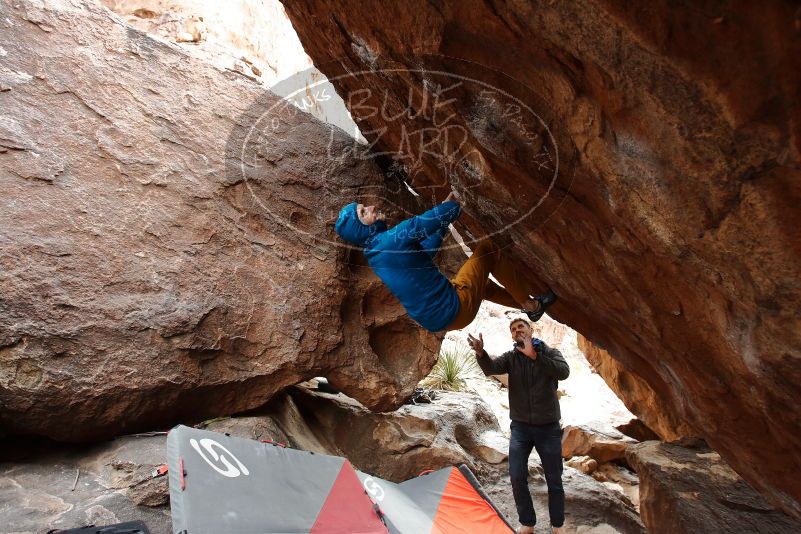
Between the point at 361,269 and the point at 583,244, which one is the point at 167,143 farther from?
the point at 583,244

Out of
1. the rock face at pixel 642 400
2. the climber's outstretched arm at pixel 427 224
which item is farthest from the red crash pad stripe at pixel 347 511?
the rock face at pixel 642 400

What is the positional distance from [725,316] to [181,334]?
374 centimetres

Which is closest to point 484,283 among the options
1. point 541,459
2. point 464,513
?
point 541,459

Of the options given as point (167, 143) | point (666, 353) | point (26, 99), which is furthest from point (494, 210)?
point (26, 99)

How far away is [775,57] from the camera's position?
1.78 meters

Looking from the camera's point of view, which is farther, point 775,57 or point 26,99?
point 26,99

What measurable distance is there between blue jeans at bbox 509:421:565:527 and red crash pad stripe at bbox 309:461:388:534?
169cm

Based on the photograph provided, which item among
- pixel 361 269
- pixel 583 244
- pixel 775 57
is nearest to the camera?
pixel 775 57

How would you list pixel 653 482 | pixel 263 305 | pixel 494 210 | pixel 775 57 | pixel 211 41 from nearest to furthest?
pixel 775 57 < pixel 494 210 < pixel 263 305 < pixel 653 482 < pixel 211 41

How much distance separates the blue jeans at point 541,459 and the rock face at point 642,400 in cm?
235

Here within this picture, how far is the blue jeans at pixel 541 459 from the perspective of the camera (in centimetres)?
485

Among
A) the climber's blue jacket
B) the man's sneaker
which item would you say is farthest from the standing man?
the climber's blue jacket

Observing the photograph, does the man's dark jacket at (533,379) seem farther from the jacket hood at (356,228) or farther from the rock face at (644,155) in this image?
the jacket hood at (356,228)

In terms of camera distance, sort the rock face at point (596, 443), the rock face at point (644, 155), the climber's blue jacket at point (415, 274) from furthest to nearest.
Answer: the rock face at point (596, 443)
the climber's blue jacket at point (415, 274)
the rock face at point (644, 155)
